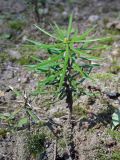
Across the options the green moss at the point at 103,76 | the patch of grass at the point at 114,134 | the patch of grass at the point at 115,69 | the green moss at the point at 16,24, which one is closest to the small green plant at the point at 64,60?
the patch of grass at the point at 114,134

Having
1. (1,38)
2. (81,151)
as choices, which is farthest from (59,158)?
(1,38)

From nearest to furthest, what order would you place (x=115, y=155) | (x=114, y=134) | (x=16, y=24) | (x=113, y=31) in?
(x=115, y=155)
(x=114, y=134)
(x=113, y=31)
(x=16, y=24)

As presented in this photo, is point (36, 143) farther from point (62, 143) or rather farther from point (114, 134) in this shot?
point (114, 134)

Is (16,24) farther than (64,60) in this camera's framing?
Yes

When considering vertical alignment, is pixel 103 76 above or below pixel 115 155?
above

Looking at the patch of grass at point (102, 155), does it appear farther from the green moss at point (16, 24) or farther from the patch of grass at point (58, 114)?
the green moss at point (16, 24)

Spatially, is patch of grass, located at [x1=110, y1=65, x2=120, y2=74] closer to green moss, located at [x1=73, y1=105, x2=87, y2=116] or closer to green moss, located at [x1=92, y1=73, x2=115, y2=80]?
green moss, located at [x1=92, y1=73, x2=115, y2=80]

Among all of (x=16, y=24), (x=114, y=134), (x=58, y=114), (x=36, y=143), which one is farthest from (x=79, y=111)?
(x=16, y=24)

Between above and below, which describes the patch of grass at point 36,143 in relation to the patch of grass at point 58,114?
below

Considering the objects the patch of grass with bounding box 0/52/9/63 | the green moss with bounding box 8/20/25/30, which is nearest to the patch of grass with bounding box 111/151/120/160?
the patch of grass with bounding box 0/52/9/63

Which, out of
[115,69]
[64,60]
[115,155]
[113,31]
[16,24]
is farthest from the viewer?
[16,24]

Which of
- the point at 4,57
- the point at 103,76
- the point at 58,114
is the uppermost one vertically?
the point at 4,57
